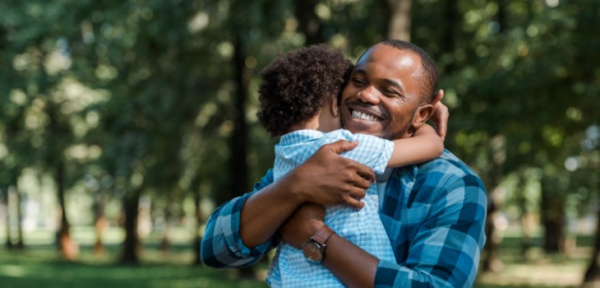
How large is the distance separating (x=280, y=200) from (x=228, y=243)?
31 cm

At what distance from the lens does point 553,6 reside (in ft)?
41.3

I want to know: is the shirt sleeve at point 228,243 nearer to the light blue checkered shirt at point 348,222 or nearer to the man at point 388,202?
the man at point 388,202

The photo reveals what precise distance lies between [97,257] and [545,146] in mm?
25556

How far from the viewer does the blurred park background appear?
13227mm

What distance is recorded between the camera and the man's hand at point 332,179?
87.8 inches

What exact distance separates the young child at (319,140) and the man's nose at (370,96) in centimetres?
11

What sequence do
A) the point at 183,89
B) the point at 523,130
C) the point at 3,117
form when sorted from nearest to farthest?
1. the point at 523,130
2. the point at 183,89
3. the point at 3,117

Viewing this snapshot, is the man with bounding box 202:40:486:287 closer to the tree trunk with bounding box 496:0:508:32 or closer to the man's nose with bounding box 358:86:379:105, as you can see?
the man's nose with bounding box 358:86:379:105

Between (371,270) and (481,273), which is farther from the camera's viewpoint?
(481,273)

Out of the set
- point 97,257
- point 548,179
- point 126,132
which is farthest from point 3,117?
point 97,257

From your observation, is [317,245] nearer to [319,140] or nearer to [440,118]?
[319,140]

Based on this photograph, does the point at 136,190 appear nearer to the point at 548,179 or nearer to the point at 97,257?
the point at 548,179

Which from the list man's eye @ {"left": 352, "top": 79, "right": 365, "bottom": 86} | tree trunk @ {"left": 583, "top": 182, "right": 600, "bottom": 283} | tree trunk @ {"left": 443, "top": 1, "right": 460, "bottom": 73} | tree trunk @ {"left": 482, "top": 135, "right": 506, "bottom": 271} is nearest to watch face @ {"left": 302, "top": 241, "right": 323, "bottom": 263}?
man's eye @ {"left": 352, "top": 79, "right": 365, "bottom": 86}

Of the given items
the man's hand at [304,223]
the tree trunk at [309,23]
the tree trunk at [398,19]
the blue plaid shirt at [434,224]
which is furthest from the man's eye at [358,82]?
the tree trunk at [309,23]
